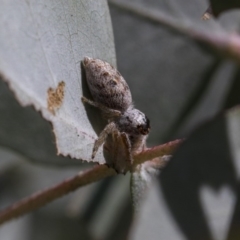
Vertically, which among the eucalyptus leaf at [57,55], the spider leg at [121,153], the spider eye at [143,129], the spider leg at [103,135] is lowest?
the spider leg at [121,153]

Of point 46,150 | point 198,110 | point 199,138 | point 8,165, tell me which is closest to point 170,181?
point 199,138

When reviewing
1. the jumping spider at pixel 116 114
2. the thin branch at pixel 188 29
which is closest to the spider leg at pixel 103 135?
the jumping spider at pixel 116 114

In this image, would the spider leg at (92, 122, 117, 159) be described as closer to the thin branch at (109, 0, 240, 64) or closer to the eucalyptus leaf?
the eucalyptus leaf

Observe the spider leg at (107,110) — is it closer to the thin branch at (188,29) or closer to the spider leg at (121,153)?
the spider leg at (121,153)

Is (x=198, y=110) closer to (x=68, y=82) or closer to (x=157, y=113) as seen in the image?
(x=157, y=113)

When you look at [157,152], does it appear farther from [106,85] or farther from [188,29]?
[188,29]
